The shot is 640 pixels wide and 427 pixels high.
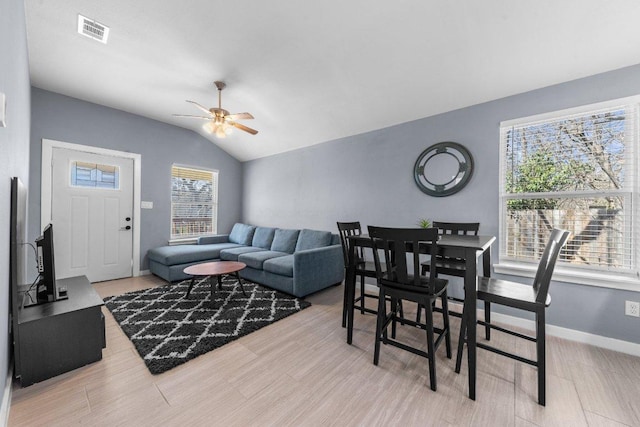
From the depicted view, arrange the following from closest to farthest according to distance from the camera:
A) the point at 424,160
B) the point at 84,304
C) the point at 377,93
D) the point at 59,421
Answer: the point at 59,421
the point at 84,304
the point at 377,93
the point at 424,160

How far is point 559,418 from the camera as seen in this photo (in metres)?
1.42

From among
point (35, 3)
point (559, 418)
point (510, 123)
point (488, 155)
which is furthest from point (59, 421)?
point (510, 123)

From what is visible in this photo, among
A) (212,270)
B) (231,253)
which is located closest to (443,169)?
(212,270)

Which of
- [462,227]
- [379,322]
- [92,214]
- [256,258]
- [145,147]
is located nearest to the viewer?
[379,322]

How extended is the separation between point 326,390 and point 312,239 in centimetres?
255

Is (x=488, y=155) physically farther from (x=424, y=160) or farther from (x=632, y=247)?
(x=632, y=247)

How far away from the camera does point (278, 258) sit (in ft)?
11.9

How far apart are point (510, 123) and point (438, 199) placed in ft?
3.48

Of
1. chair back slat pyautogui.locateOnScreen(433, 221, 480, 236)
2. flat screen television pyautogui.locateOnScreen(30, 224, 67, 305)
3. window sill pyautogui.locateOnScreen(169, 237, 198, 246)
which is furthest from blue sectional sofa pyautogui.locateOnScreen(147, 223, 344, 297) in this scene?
flat screen television pyautogui.locateOnScreen(30, 224, 67, 305)

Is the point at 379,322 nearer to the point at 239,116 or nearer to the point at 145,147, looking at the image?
the point at 239,116

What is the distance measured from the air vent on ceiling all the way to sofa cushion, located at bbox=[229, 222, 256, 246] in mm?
3450

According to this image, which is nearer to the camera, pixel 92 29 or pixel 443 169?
pixel 92 29

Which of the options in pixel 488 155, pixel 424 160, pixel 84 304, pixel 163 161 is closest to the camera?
pixel 84 304

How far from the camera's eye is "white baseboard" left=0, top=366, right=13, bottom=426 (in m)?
1.30
